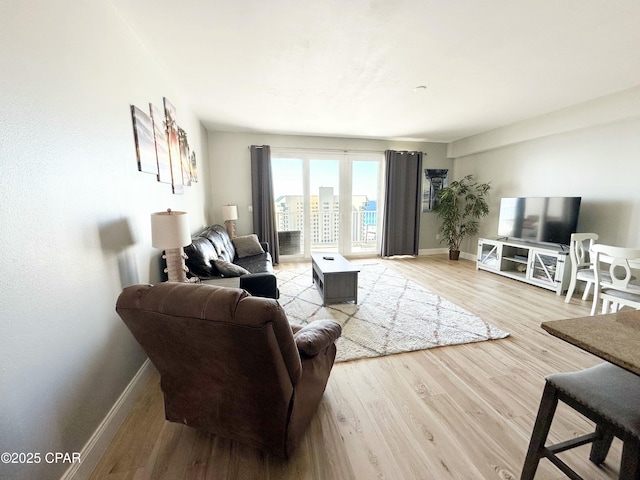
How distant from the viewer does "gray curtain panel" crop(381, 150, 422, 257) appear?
5371 millimetres

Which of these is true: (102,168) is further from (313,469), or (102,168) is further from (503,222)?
(503,222)

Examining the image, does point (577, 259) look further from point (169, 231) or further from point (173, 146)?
point (173, 146)

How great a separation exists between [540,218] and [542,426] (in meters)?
Result: 3.88

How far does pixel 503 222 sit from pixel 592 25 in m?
3.19

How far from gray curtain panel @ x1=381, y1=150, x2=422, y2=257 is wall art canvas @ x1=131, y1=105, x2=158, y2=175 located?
4322 mm

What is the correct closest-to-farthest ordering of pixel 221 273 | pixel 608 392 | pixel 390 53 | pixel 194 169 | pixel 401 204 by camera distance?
1. pixel 608 392
2. pixel 390 53
3. pixel 221 273
4. pixel 194 169
5. pixel 401 204

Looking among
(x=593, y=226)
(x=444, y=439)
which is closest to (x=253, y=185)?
(x=444, y=439)

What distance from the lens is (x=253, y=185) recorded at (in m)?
4.82

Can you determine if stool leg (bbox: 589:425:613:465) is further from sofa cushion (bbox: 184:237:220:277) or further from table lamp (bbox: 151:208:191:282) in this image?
sofa cushion (bbox: 184:237:220:277)

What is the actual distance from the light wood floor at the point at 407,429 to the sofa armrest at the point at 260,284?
87cm

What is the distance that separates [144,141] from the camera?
196 centimetres

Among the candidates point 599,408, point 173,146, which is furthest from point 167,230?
point 599,408

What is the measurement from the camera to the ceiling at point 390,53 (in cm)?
169

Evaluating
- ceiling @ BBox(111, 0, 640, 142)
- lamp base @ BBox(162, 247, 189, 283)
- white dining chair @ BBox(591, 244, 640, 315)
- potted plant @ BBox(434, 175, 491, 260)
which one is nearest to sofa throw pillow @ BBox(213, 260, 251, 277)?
lamp base @ BBox(162, 247, 189, 283)
